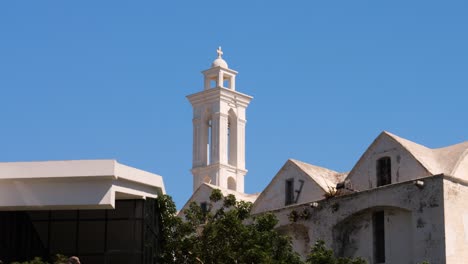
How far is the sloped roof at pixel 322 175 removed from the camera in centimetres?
5212

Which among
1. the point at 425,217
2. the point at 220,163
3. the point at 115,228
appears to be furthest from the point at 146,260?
the point at 220,163

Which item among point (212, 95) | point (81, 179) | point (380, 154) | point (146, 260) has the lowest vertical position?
point (146, 260)

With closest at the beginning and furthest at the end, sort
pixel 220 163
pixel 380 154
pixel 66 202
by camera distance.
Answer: pixel 66 202 → pixel 380 154 → pixel 220 163

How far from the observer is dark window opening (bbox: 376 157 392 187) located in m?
48.6

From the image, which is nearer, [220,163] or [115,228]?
[115,228]

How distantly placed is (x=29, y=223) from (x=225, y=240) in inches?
307

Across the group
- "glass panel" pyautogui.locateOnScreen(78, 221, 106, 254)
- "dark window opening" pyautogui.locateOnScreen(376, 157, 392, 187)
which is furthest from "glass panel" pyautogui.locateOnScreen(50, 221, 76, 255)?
"dark window opening" pyautogui.locateOnScreen(376, 157, 392, 187)

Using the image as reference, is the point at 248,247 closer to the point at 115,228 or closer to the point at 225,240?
the point at 225,240

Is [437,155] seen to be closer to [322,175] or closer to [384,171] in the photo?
[384,171]

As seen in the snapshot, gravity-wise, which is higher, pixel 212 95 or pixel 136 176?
pixel 212 95

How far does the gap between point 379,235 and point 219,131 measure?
2898 cm

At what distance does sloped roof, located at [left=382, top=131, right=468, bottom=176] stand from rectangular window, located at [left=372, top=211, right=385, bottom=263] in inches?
119

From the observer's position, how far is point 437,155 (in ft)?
160

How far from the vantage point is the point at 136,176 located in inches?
1524
